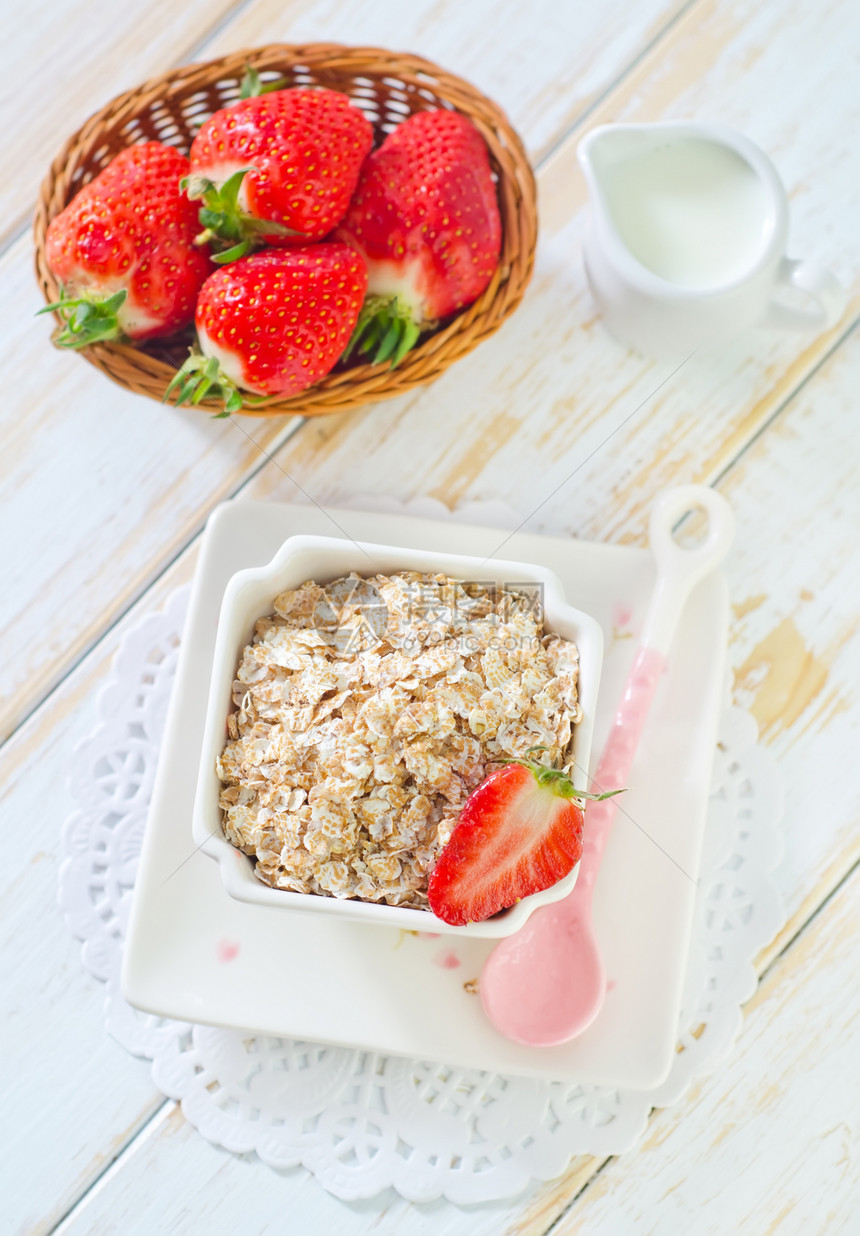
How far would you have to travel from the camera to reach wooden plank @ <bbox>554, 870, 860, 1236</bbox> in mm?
980

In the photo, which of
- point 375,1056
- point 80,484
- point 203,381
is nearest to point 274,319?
point 203,381

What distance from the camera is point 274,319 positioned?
0.83 m

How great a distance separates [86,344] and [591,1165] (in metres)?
0.91

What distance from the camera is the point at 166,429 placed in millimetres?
1046

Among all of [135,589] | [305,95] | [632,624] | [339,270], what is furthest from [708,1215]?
[305,95]

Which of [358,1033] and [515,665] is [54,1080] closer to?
[358,1033]

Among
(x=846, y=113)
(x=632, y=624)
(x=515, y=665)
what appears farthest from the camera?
(x=846, y=113)

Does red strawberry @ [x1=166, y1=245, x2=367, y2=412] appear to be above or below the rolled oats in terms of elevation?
above

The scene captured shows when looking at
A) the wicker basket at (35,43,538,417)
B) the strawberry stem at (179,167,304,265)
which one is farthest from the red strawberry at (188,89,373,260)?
the wicker basket at (35,43,538,417)

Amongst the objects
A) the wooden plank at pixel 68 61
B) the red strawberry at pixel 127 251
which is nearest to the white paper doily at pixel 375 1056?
the red strawberry at pixel 127 251

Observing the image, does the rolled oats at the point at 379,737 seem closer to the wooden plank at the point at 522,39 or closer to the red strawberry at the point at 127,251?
the red strawberry at the point at 127,251

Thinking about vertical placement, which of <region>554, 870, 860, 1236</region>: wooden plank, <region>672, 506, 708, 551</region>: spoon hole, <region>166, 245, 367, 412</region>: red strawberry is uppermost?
<region>166, 245, 367, 412</region>: red strawberry

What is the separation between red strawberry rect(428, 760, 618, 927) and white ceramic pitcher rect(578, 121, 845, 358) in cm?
47

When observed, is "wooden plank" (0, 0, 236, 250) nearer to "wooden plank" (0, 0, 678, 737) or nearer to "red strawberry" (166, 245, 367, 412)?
"wooden plank" (0, 0, 678, 737)
